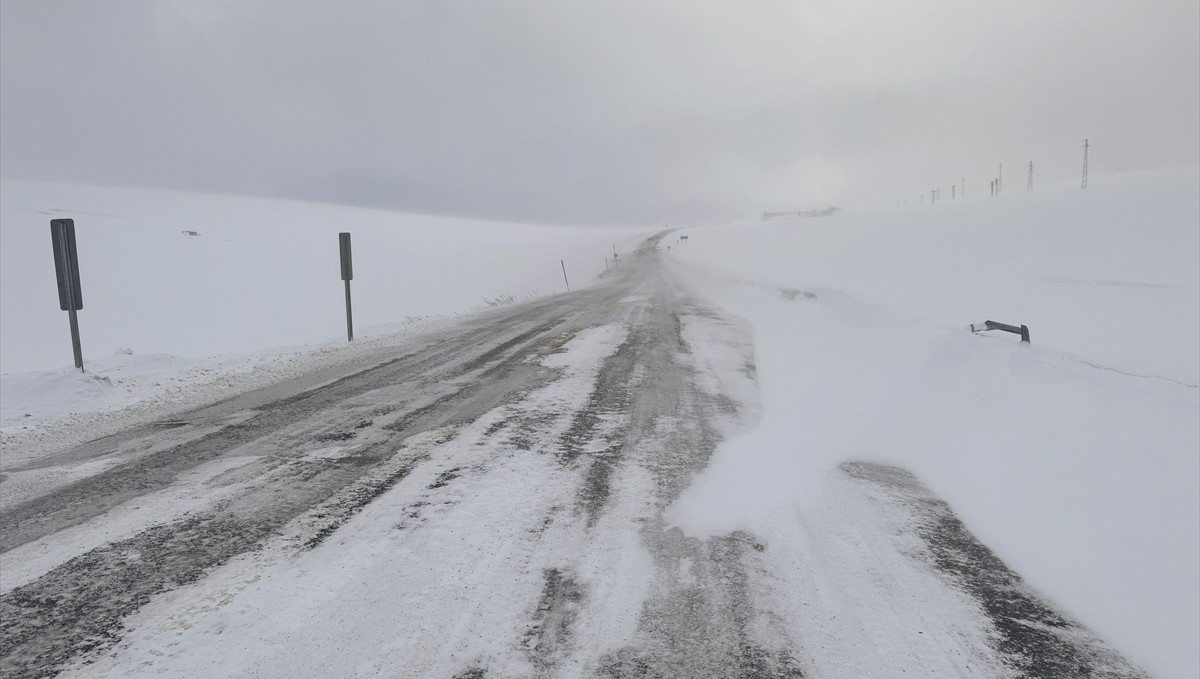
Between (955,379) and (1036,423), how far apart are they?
1.41 metres

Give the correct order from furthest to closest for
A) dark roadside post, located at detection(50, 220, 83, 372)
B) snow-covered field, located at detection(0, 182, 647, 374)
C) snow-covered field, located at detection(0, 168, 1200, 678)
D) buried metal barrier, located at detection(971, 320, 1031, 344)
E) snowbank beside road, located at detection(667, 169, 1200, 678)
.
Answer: snow-covered field, located at detection(0, 182, 647, 374), dark roadside post, located at detection(50, 220, 83, 372), buried metal barrier, located at detection(971, 320, 1031, 344), snow-covered field, located at detection(0, 168, 1200, 678), snowbank beside road, located at detection(667, 169, 1200, 678)

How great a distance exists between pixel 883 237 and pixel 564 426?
22185 millimetres

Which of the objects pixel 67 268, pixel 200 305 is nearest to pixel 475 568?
pixel 67 268

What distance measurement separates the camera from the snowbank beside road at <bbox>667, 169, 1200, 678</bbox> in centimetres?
297

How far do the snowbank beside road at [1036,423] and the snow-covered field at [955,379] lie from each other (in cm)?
2

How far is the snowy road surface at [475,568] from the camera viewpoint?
224 cm

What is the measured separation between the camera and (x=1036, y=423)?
4.57 metres

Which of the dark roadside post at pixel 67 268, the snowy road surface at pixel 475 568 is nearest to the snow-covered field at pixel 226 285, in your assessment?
the dark roadside post at pixel 67 268

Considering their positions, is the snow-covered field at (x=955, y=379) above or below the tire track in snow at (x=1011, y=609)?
above

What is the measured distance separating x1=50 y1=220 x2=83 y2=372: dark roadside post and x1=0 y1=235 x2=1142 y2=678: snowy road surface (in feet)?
11.6

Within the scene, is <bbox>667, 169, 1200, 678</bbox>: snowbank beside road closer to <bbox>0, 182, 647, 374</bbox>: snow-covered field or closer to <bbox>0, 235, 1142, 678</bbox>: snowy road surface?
<bbox>0, 235, 1142, 678</bbox>: snowy road surface

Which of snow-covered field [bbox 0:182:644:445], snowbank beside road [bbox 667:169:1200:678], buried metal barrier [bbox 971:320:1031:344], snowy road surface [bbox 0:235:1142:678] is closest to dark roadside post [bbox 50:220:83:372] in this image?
snow-covered field [bbox 0:182:644:445]

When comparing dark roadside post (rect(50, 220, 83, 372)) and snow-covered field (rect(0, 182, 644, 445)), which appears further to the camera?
dark roadside post (rect(50, 220, 83, 372))

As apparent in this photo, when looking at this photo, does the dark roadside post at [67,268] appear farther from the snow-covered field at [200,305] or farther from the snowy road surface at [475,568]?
the snowy road surface at [475,568]
